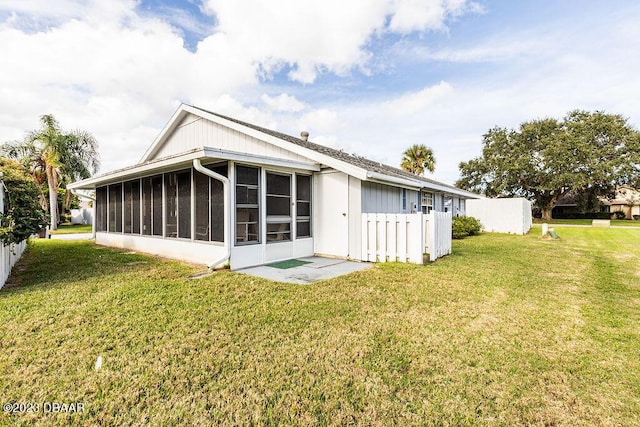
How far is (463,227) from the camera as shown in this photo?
1473cm

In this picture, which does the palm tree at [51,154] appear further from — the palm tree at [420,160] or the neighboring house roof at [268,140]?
the palm tree at [420,160]

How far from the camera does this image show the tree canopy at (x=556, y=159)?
28516mm

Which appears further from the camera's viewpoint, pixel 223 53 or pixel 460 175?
pixel 460 175

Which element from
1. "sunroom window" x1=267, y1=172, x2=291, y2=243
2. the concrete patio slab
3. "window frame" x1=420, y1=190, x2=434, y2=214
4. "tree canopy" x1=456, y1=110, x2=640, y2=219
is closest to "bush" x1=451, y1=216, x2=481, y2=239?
"window frame" x1=420, y1=190, x2=434, y2=214

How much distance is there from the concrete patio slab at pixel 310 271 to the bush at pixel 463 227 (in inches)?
343

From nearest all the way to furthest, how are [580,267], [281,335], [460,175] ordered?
[281,335] < [580,267] < [460,175]

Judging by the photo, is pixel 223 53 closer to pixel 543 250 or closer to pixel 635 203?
pixel 543 250

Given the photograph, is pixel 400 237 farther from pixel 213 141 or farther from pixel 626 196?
pixel 626 196

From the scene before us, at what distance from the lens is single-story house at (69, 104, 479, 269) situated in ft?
22.0

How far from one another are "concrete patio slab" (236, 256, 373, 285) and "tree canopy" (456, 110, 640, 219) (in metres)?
30.8

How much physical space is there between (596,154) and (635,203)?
1404 centimetres

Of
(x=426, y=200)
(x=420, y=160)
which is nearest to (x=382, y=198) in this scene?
(x=426, y=200)

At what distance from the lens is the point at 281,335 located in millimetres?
3334

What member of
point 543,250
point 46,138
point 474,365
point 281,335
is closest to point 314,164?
point 281,335
